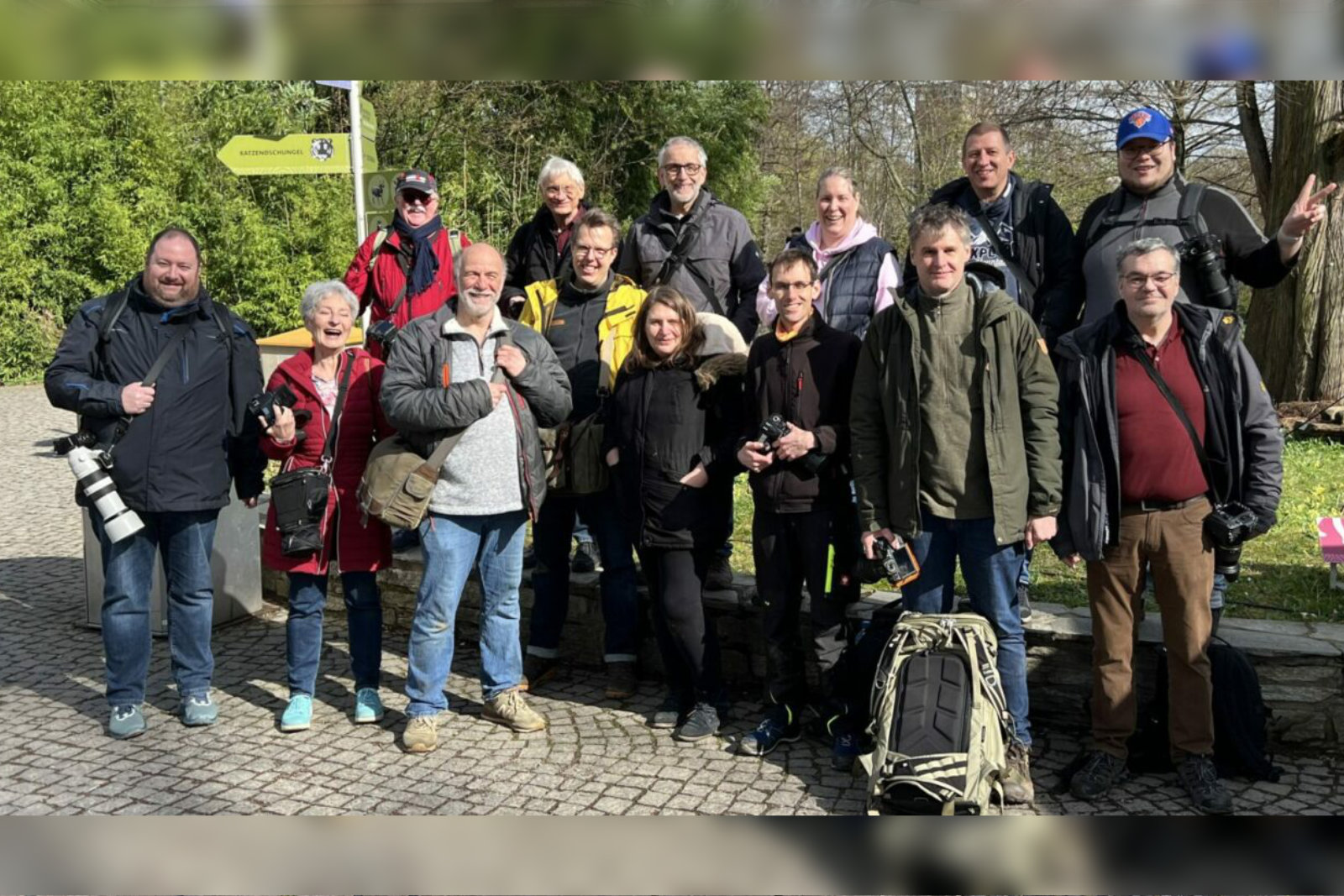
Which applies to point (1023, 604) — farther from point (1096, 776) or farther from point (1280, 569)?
point (1280, 569)

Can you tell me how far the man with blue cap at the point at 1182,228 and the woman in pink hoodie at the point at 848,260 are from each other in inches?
29.6

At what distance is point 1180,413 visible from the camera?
13.6 ft

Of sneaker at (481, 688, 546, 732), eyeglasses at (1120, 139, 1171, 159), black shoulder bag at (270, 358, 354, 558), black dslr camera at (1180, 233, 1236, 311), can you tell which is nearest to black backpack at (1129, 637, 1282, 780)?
black dslr camera at (1180, 233, 1236, 311)

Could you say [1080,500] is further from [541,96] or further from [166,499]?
[541,96]

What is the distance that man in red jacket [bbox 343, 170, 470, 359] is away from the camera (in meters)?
5.94

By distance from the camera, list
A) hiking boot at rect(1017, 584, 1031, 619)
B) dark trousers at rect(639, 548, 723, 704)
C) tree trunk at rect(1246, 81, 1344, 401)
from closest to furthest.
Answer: dark trousers at rect(639, 548, 723, 704), hiking boot at rect(1017, 584, 1031, 619), tree trunk at rect(1246, 81, 1344, 401)

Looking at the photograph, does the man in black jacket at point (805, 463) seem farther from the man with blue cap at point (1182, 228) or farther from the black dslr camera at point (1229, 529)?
the black dslr camera at point (1229, 529)

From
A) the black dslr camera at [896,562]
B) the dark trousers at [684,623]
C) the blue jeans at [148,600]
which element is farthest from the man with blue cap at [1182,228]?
the blue jeans at [148,600]

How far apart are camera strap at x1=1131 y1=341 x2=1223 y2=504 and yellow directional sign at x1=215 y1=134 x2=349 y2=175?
7537 millimetres

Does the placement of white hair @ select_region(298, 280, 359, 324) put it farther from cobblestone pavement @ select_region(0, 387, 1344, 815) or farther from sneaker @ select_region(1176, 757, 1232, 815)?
sneaker @ select_region(1176, 757, 1232, 815)

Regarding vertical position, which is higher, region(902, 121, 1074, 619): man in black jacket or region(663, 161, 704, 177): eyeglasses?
region(663, 161, 704, 177): eyeglasses

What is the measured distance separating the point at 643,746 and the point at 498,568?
961 millimetres

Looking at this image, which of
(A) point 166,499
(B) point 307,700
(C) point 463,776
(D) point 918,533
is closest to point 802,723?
(D) point 918,533

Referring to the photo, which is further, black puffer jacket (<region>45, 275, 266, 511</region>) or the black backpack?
black puffer jacket (<region>45, 275, 266, 511</region>)
